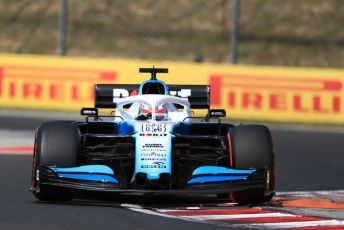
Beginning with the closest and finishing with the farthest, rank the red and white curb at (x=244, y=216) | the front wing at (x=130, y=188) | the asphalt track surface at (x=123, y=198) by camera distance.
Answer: the asphalt track surface at (x=123, y=198), the red and white curb at (x=244, y=216), the front wing at (x=130, y=188)

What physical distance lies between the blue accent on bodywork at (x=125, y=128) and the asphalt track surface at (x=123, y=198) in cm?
73

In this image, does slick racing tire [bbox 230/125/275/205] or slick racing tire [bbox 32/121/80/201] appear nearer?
slick racing tire [bbox 32/121/80/201]

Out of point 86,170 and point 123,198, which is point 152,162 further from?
point 123,198

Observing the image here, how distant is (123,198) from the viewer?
12125 millimetres

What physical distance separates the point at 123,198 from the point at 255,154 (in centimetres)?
168

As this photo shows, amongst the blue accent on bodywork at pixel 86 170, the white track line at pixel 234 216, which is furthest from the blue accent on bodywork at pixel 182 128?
the white track line at pixel 234 216

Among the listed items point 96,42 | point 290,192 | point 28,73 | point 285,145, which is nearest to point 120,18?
point 96,42

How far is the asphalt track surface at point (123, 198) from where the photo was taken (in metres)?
9.82

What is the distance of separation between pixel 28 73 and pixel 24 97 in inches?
23.0

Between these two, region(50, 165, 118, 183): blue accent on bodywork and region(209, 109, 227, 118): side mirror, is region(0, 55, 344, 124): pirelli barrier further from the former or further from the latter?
region(50, 165, 118, 183): blue accent on bodywork

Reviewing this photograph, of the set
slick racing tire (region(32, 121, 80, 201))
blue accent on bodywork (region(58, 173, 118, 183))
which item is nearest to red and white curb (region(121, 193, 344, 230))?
blue accent on bodywork (region(58, 173, 118, 183))

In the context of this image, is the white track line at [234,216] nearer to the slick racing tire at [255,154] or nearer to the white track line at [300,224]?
the white track line at [300,224]

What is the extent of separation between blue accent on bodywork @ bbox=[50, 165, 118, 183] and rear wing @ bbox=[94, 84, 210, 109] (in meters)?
3.19

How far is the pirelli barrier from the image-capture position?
83.4 feet
